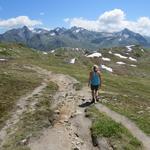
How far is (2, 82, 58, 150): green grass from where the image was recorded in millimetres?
27484

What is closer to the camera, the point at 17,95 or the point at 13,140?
the point at 13,140

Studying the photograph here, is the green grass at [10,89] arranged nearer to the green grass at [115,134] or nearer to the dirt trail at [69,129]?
the dirt trail at [69,129]

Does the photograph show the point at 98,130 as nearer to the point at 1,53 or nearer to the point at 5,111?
the point at 5,111

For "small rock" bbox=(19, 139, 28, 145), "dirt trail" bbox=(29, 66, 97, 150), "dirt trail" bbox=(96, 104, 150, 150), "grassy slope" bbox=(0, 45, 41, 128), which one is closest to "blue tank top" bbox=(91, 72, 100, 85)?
"dirt trail" bbox=(96, 104, 150, 150)

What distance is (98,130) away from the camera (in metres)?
26.8

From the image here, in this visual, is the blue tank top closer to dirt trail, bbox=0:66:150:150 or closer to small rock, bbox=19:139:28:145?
dirt trail, bbox=0:66:150:150

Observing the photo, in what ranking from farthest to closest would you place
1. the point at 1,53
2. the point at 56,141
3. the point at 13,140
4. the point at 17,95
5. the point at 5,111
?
the point at 1,53 < the point at 17,95 < the point at 5,111 < the point at 13,140 < the point at 56,141

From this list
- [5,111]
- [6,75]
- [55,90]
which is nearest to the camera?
[5,111]

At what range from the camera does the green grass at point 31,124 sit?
27.5 m

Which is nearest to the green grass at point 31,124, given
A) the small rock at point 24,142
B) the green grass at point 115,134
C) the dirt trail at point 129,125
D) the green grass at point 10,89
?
the small rock at point 24,142

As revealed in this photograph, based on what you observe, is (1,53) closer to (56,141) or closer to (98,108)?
(98,108)

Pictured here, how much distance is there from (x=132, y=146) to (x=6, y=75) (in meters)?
38.3

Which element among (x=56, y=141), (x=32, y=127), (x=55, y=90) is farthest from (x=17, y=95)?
(x=56, y=141)

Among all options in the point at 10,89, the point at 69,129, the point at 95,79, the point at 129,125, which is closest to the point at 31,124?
the point at 69,129
